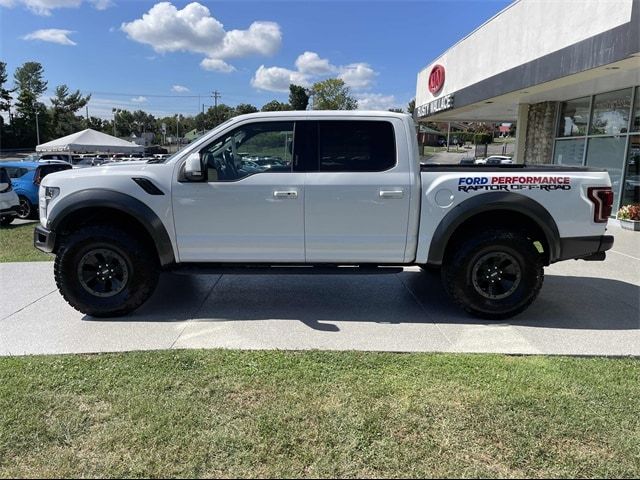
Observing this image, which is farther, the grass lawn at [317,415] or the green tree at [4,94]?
the green tree at [4,94]

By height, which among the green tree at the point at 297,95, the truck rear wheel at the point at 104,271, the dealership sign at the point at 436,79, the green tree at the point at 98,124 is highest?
the green tree at the point at 297,95

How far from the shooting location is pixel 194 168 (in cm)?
439

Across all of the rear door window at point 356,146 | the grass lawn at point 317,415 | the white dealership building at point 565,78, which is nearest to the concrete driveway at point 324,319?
the grass lawn at point 317,415

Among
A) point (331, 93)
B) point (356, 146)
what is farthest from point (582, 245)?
point (331, 93)

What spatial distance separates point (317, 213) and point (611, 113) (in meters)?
10.4

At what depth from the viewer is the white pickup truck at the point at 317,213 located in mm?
4559

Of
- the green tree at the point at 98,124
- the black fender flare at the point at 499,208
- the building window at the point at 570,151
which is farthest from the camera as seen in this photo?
the green tree at the point at 98,124

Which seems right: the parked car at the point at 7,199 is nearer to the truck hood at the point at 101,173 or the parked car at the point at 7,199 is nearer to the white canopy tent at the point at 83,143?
the truck hood at the point at 101,173

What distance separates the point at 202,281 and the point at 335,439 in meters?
3.76

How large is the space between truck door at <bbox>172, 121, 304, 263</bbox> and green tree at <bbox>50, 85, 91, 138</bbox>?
90348mm

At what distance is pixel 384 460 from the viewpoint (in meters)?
2.61

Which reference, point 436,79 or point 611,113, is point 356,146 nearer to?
point 611,113

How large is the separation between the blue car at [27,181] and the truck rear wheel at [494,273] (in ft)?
38.0

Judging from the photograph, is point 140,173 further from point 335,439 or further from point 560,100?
point 560,100
